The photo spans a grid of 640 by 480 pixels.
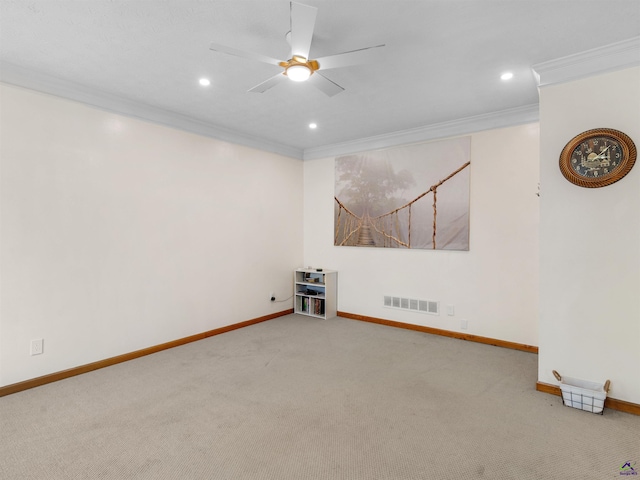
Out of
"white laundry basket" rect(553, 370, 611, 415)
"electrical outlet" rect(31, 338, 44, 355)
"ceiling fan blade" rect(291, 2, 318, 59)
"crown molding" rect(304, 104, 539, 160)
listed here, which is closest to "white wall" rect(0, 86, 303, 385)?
"electrical outlet" rect(31, 338, 44, 355)

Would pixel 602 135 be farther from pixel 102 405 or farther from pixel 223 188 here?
pixel 102 405

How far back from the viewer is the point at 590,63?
256 cm

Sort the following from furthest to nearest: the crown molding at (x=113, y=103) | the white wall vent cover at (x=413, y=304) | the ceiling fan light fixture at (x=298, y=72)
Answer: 1. the white wall vent cover at (x=413, y=304)
2. the crown molding at (x=113, y=103)
3. the ceiling fan light fixture at (x=298, y=72)

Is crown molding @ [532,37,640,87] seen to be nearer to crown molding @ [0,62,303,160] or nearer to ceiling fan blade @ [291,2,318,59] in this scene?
ceiling fan blade @ [291,2,318,59]

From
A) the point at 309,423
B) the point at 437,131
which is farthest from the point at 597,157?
the point at 309,423

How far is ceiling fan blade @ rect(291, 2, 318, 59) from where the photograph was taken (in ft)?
5.70

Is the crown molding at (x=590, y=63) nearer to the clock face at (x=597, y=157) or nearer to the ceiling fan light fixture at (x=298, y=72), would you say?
the clock face at (x=597, y=157)

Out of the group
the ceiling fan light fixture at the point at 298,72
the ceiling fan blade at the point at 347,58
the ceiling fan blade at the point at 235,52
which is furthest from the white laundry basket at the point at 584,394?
the ceiling fan blade at the point at 235,52

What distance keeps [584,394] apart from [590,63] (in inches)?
96.5

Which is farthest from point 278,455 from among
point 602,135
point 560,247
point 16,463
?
point 602,135

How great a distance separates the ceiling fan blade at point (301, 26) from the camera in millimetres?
1738

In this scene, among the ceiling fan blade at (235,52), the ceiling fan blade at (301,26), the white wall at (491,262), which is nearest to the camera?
the ceiling fan blade at (301,26)

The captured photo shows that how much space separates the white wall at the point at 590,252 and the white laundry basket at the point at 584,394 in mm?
58

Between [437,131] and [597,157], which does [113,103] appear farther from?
[597,157]
